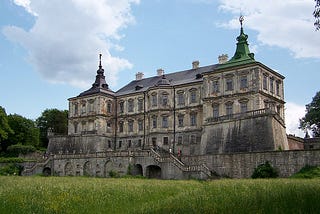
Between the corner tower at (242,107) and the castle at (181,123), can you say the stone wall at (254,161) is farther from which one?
the corner tower at (242,107)

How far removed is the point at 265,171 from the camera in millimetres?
34562

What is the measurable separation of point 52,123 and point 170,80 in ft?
112

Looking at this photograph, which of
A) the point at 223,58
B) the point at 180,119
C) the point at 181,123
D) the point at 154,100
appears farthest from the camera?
the point at 154,100

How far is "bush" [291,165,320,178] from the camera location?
31.1 metres

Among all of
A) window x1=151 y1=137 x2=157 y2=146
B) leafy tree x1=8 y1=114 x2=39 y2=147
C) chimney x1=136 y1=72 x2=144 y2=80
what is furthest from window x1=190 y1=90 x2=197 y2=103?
leafy tree x1=8 y1=114 x2=39 y2=147

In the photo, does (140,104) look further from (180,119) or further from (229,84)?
(229,84)

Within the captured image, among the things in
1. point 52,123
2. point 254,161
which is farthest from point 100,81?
point 254,161

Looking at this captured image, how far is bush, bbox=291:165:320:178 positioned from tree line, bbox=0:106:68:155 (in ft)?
146

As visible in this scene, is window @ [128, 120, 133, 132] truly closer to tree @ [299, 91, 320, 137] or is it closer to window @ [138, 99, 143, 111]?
window @ [138, 99, 143, 111]

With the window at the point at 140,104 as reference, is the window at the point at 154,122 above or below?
below

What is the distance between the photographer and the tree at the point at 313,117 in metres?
58.7

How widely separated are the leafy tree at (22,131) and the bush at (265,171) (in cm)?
4817

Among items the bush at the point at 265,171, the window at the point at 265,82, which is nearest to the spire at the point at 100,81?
the window at the point at 265,82

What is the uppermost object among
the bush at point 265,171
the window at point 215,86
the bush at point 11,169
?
the window at point 215,86
